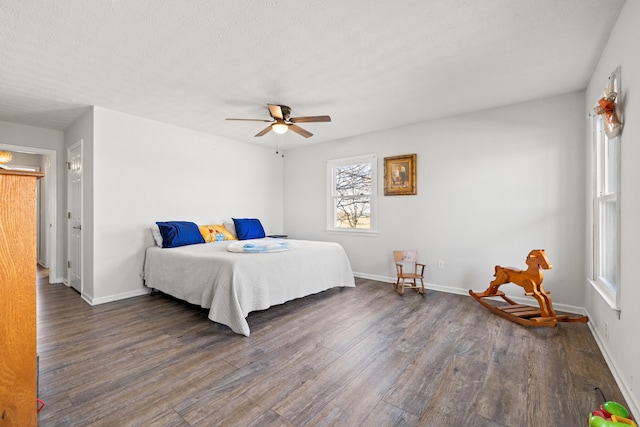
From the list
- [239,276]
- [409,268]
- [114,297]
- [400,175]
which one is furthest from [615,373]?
[114,297]

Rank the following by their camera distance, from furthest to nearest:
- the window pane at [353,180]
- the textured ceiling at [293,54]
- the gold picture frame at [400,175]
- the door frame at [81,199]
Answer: the window pane at [353,180] < the gold picture frame at [400,175] < the door frame at [81,199] < the textured ceiling at [293,54]

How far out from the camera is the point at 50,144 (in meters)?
4.34

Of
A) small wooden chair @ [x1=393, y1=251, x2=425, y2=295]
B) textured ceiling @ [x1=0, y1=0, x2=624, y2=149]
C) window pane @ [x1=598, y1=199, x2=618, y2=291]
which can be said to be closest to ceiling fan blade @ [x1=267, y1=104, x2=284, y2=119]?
textured ceiling @ [x1=0, y1=0, x2=624, y2=149]

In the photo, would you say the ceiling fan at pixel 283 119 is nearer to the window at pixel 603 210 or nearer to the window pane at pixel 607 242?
the window at pixel 603 210

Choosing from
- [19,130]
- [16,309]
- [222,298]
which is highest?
[19,130]

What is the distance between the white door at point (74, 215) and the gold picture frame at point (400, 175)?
4289 millimetres

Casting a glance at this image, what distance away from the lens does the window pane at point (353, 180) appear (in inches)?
193

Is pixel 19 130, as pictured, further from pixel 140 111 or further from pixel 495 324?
pixel 495 324

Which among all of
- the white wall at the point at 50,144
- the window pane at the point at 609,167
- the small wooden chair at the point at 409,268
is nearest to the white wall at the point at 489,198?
the small wooden chair at the point at 409,268

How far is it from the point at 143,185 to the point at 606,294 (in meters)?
5.08

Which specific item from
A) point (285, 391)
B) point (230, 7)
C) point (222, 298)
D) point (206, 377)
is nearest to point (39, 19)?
point (230, 7)

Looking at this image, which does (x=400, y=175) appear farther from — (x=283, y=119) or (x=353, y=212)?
(x=283, y=119)

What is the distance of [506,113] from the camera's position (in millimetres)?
3545

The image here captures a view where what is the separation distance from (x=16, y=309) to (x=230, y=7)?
6.31 ft
